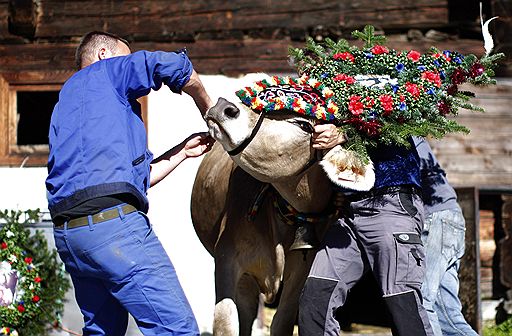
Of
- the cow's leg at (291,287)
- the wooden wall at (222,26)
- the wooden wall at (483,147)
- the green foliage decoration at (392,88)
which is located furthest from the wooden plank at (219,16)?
the green foliage decoration at (392,88)

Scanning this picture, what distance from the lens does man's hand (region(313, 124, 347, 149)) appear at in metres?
4.17

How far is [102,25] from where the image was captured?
28.2ft

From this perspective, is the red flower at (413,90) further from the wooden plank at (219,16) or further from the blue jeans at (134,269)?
the wooden plank at (219,16)

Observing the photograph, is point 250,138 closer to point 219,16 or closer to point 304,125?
point 304,125

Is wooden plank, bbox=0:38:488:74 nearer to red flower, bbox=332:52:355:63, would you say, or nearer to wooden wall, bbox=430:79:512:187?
wooden wall, bbox=430:79:512:187

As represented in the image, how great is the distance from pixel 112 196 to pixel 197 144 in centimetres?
70

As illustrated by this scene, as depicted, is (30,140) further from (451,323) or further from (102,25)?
(451,323)

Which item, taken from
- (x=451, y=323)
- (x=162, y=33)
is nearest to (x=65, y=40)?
(x=162, y=33)

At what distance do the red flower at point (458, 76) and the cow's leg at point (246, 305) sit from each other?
1.88 meters

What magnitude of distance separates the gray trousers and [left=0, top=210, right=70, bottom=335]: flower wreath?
9.67 ft

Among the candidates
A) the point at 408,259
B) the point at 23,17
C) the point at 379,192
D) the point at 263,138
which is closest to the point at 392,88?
the point at 379,192

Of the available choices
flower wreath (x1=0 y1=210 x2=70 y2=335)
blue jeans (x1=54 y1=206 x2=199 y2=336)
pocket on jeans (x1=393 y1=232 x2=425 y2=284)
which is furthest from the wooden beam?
pocket on jeans (x1=393 y1=232 x2=425 y2=284)

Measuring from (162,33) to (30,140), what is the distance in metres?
2.16

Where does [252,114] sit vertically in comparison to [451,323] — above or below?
above
